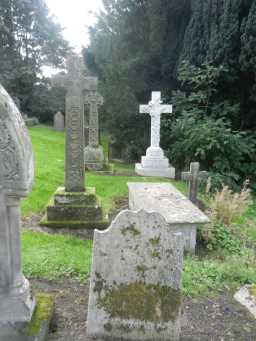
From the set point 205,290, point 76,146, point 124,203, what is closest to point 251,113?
point 124,203

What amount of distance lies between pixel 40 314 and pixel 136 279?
2.50 ft

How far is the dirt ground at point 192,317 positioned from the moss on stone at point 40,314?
0.53 ft

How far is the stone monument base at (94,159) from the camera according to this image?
32.1ft

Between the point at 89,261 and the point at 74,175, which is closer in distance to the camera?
the point at 89,261

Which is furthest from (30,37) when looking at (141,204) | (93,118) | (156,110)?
(141,204)

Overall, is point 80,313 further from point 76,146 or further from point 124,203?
point 124,203

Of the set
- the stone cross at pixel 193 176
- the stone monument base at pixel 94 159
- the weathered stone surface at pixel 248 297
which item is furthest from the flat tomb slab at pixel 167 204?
the stone monument base at pixel 94 159

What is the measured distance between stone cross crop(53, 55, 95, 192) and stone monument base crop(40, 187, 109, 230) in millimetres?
206

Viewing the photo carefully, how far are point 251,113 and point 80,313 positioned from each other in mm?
8793

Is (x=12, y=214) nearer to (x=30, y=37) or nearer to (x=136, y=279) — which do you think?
(x=136, y=279)

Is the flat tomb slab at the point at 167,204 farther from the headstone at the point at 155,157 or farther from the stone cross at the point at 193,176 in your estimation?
the headstone at the point at 155,157

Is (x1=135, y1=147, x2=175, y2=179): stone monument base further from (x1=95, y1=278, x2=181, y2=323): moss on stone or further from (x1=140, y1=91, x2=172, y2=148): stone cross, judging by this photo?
(x1=95, y1=278, x2=181, y2=323): moss on stone

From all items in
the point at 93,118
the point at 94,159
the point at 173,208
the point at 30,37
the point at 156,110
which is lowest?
the point at 173,208

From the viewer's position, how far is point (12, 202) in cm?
208
